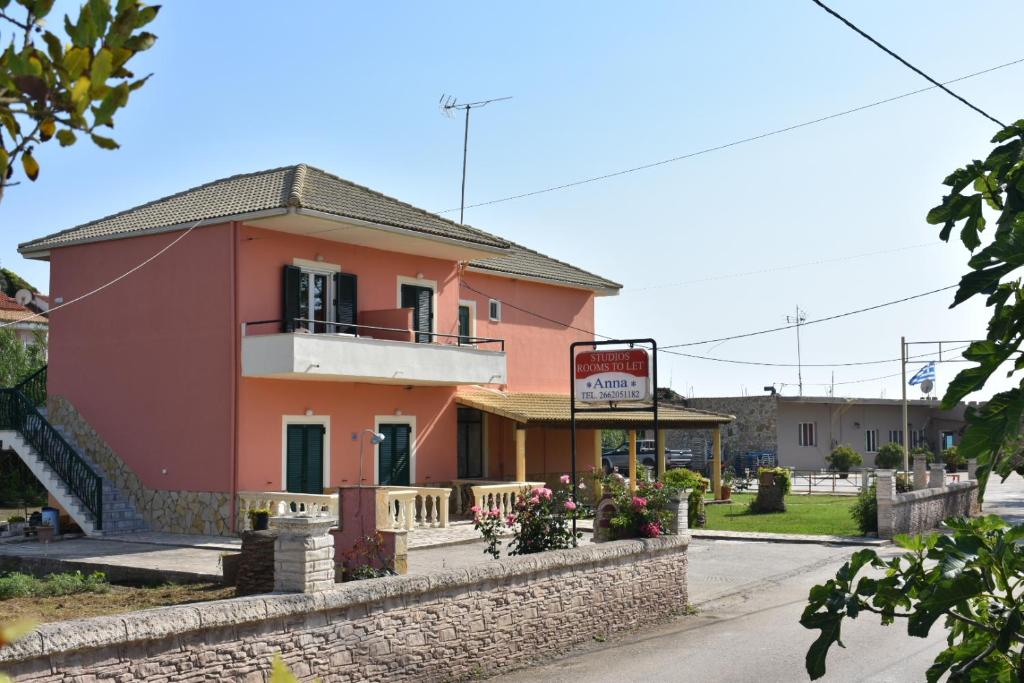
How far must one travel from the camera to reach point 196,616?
340 inches

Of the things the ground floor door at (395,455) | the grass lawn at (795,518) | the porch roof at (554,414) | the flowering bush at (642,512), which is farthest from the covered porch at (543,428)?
the flowering bush at (642,512)

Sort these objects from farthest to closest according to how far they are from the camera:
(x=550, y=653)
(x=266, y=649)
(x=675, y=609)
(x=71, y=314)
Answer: (x=71, y=314)
(x=675, y=609)
(x=550, y=653)
(x=266, y=649)

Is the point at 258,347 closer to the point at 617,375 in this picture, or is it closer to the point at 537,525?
the point at 617,375

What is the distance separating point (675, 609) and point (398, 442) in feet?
42.0

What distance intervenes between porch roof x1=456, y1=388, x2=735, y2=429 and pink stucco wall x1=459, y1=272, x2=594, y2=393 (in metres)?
0.76

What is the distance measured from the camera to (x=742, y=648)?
13.1m

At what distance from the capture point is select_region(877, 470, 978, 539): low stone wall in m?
24.5

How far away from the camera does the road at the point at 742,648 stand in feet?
38.6

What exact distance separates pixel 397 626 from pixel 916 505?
18.8 meters

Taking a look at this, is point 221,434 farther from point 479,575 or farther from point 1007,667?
point 1007,667

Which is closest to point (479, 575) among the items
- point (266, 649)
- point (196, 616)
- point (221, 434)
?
point (266, 649)

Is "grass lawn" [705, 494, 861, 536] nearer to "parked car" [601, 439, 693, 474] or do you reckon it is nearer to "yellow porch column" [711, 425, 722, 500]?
"yellow porch column" [711, 425, 722, 500]

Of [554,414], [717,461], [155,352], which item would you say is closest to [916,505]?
[717,461]

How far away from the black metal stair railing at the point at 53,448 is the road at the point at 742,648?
506 inches
